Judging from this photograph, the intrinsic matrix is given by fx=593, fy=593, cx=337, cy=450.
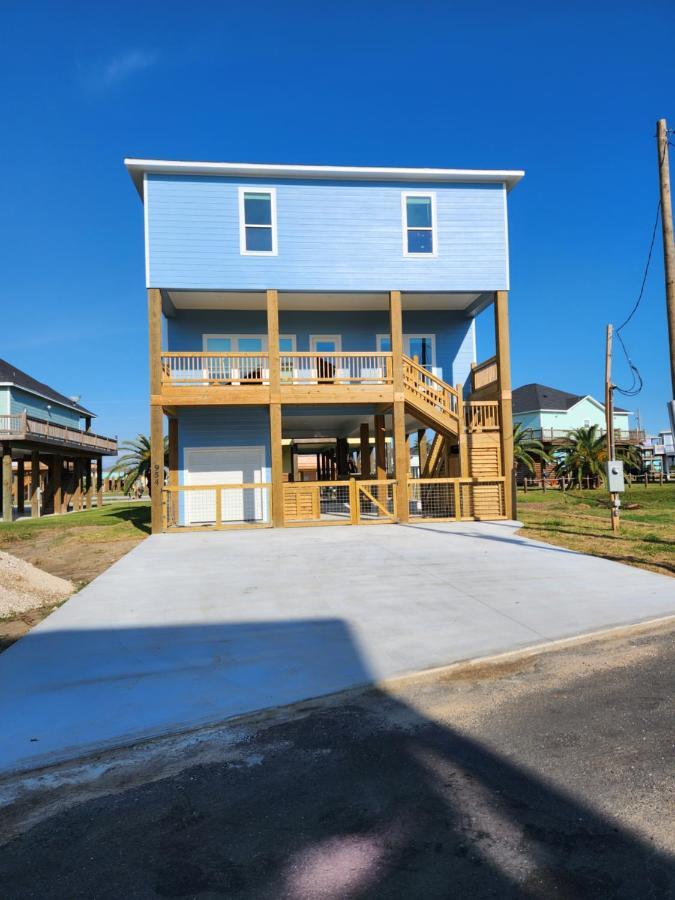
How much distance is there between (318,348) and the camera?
827 inches

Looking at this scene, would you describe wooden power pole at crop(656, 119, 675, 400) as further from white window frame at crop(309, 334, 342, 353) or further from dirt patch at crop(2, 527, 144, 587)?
white window frame at crop(309, 334, 342, 353)

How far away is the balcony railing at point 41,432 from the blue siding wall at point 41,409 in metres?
1.89

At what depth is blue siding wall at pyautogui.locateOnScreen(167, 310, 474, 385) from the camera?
20.3 meters

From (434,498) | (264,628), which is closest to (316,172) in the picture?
(434,498)

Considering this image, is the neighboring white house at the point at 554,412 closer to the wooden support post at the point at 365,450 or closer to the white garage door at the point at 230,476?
the wooden support post at the point at 365,450

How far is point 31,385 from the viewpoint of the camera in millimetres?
35250

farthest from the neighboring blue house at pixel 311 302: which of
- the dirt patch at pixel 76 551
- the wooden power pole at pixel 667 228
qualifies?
the wooden power pole at pixel 667 228

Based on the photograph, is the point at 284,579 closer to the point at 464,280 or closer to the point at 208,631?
the point at 208,631

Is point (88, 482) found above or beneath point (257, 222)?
beneath

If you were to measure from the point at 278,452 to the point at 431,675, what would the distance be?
481 inches

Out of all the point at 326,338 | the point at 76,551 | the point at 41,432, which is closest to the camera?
the point at 76,551

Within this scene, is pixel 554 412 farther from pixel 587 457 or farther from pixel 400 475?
pixel 400 475

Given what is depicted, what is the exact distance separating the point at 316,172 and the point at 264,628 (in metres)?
14.8

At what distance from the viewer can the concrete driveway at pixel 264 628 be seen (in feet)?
14.1
